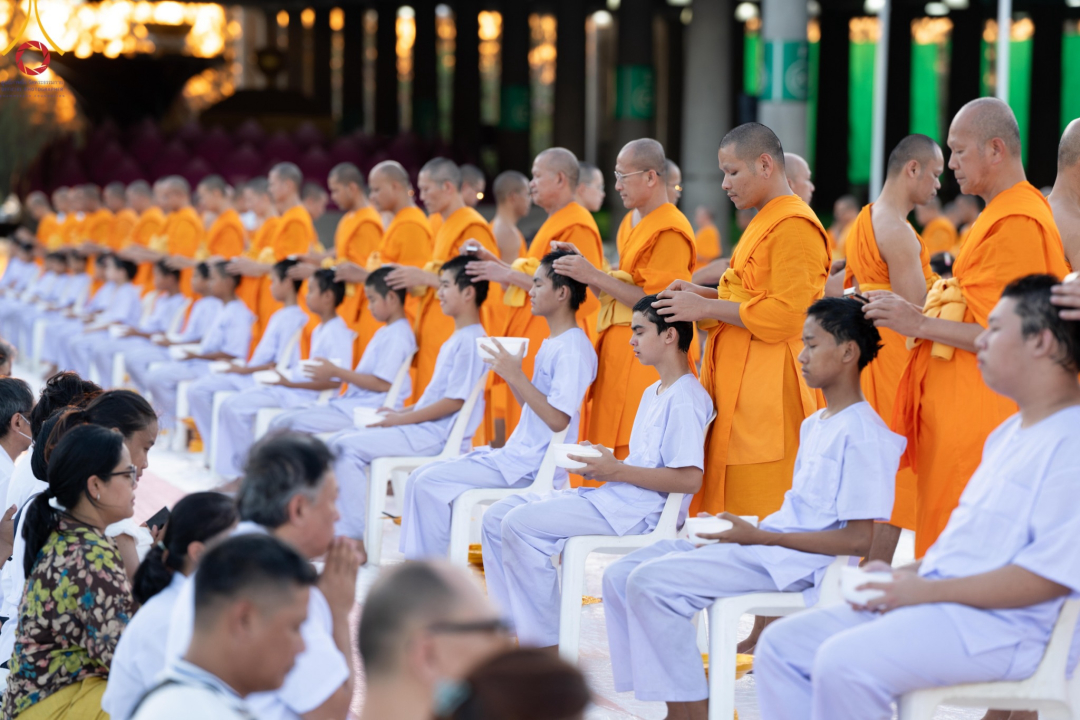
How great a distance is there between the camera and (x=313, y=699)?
197 centimetres

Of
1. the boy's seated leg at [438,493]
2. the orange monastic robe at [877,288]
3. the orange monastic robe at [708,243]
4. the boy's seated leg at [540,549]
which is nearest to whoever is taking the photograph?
the boy's seated leg at [540,549]

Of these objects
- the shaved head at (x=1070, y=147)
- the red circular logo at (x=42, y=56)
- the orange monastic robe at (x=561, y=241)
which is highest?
the red circular logo at (x=42, y=56)

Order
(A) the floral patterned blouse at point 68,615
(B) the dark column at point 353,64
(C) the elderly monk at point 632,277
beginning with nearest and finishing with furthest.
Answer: (A) the floral patterned blouse at point 68,615 < (C) the elderly monk at point 632,277 < (B) the dark column at point 353,64

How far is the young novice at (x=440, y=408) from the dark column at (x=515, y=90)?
13.6 metres

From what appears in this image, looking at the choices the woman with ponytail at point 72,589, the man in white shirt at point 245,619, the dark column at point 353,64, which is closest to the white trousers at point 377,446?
the woman with ponytail at point 72,589

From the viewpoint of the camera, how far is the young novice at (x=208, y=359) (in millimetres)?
7410

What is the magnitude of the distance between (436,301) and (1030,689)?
3944mm

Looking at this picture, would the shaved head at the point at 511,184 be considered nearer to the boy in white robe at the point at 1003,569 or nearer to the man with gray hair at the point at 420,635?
the boy in white robe at the point at 1003,569

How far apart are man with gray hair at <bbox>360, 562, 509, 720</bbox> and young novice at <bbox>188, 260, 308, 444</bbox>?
5293 millimetres

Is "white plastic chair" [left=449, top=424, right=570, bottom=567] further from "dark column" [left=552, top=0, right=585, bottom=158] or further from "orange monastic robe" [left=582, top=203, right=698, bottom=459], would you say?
"dark column" [left=552, top=0, right=585, bottom=158]

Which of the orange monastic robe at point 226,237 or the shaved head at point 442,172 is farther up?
the shaved head at point 442,172

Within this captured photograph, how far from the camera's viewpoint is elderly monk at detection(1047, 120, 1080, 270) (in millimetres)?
3668

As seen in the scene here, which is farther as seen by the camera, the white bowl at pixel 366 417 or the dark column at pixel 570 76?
the dark column at pixel 570 76

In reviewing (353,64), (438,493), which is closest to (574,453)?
(438,493)
